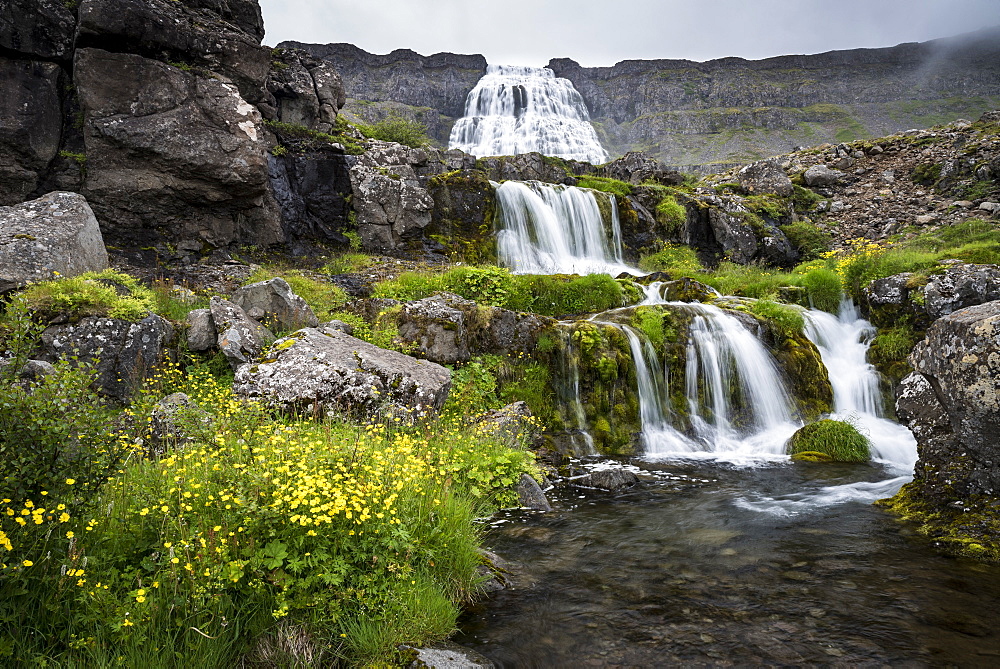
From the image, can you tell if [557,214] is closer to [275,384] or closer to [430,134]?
[275,384]

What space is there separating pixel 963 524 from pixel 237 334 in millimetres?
9818

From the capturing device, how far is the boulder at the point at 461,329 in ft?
32.4

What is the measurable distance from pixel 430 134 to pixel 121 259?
217ft

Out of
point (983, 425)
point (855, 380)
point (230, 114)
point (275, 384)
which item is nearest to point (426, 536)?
point (275, 384)

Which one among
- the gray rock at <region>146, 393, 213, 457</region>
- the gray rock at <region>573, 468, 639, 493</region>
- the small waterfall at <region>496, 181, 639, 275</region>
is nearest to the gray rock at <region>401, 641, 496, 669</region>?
the gray rock at <region>146, 393, 213, 457</region>

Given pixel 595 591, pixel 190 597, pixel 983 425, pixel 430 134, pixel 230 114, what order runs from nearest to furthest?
pixel 190 597 → pixel 595 591 → pixel 983 425 → pixel 230 114 → pixel 430 134

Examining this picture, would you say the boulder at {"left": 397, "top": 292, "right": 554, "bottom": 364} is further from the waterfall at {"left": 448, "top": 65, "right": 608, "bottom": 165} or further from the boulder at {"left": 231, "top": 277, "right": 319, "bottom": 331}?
the waterfall at {"left": 448, "top": 65, "right": 608, "bottom": 165}

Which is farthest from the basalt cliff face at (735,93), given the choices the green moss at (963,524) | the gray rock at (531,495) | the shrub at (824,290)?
the gray rock at (531,495)

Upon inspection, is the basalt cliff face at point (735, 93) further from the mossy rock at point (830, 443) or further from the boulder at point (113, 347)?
the boulder at point (113, 347)

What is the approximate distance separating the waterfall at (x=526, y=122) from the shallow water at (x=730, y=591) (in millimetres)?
51071

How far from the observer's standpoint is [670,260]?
20453mm

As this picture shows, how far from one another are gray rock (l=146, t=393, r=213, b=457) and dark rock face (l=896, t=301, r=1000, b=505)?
24.7 ft

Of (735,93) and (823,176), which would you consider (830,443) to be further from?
(735,93)

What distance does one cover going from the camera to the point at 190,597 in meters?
3.02
